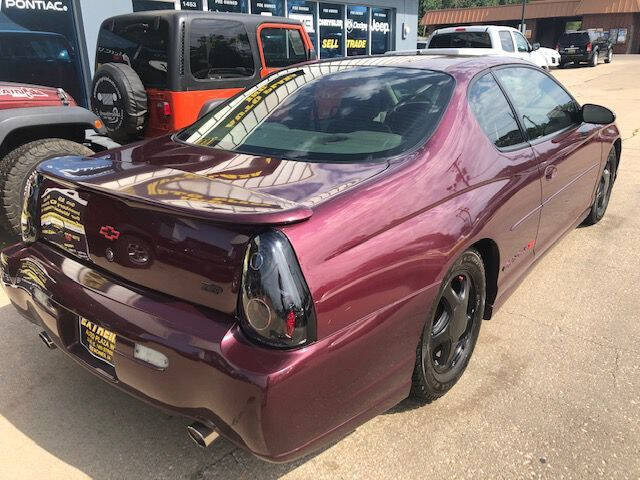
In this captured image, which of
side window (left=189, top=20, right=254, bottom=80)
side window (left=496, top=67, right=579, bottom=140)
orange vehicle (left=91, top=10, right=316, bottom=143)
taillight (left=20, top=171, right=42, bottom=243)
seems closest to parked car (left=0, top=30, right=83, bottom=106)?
orange vehicle (left=91, top=10, right=316, bottom=143)

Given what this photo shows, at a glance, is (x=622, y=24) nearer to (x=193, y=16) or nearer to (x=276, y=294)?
(x=193, y=16)

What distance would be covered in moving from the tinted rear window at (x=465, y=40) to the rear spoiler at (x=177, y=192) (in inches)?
481

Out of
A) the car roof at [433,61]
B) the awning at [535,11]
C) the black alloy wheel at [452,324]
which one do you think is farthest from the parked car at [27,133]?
the awning at [535,11]

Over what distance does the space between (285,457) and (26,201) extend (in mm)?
Answer: 1727

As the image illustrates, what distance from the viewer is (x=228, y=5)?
35.9 ft

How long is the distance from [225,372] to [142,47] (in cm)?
463

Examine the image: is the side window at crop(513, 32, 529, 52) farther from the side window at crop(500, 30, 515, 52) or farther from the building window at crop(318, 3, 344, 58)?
the building window at crop(318, 3, 344, 58)

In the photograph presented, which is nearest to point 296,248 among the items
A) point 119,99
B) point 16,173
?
point 16,173

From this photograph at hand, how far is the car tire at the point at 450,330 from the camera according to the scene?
227 cm

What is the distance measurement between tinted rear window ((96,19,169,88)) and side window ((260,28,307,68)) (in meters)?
1.23

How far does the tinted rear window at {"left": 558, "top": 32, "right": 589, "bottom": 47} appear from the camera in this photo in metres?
26.8

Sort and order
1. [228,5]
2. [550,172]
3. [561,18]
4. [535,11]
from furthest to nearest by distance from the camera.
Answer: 1. [561,18]
2. [535,11]
3. [228,5]
4. [550,172]

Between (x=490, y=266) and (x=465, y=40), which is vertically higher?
(x=465, y=40)

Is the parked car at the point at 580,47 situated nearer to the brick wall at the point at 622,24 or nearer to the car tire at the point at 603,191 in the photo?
the brick wall at the point at 622,24
